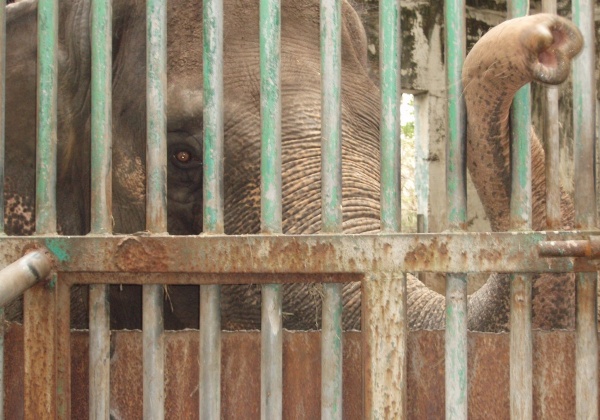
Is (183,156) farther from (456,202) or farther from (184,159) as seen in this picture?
(456,202)

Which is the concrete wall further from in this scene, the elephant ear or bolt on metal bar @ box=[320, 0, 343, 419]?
bolt on metal bar @ box=[320, 0, 343, 419]

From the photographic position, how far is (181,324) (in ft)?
7.72

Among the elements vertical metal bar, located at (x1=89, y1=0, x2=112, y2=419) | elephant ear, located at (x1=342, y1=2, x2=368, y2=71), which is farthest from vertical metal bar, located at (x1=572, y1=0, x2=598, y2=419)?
elephant ear, located at (x1=342, y1=2, x2=368, y2=71)

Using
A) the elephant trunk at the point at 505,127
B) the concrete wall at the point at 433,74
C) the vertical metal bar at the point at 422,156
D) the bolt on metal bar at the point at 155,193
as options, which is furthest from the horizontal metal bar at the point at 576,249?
the concrete wall at the point at 433,74

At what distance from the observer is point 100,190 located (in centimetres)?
161

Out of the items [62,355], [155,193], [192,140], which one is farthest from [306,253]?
[192,140]

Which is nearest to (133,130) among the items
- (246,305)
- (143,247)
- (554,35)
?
(246,305)

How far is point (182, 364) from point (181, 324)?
728mm

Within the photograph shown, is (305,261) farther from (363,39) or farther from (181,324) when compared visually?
(363,39)

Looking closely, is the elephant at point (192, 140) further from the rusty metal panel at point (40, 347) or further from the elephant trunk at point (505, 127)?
the rusty metal panel at point (40, 347)

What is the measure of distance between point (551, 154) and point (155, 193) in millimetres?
750

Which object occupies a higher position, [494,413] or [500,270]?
[500,270]

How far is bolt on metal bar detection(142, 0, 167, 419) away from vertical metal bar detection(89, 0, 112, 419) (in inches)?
3.3

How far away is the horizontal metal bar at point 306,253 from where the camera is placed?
145cm
